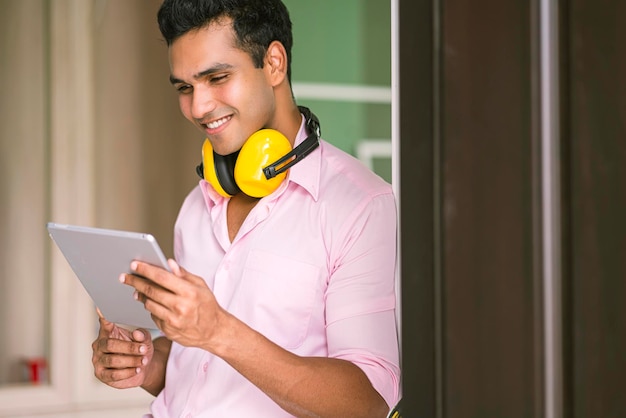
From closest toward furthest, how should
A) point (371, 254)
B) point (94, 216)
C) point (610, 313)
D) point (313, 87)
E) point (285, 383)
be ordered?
1. point (610, 313)
2. point (285, 383)
3. point (371, 254)
4. point (94, 216)
5. point (313, 87)

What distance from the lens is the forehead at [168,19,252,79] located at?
130cm

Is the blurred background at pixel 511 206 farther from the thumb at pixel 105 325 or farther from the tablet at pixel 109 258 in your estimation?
the thumb at pixel 105 325

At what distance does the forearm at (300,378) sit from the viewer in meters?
1.04

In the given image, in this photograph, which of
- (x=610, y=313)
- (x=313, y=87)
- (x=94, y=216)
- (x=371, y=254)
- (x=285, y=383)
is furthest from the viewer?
(x=313, y=87)

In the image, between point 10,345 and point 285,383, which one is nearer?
point 285,383

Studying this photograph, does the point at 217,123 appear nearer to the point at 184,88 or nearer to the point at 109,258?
the point at 184,88

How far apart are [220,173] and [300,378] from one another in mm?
433

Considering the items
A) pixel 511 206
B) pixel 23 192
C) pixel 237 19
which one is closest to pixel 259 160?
pixel 237 19

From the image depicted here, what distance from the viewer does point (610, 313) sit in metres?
0.41

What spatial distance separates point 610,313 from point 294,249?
0.87 m

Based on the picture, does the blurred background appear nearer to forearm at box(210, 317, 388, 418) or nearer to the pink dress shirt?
forearm at box(210, 317, 388, 418)

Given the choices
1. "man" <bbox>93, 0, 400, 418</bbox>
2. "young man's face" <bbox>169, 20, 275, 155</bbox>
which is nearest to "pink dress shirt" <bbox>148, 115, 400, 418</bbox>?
"man" <bbox>93, 0, 400, 418</bbox>

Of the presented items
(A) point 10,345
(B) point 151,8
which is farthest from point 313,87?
(A) point 10,345

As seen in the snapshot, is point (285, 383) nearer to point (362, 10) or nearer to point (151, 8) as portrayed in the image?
point (151, 8)
